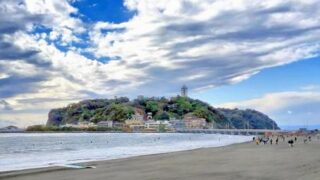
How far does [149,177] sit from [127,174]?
2.27 m

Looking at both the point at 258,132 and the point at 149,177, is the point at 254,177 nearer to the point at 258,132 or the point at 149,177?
the point at 149,177

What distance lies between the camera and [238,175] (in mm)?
21922

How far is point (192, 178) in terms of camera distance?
21328mm

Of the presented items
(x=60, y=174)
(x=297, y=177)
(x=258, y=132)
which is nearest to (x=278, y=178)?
(x=297, y=177)

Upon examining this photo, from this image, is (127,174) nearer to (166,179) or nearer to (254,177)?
(166,179)

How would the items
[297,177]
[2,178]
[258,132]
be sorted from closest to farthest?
[297,177]
[2,178]
[258,132]

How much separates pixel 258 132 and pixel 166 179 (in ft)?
560

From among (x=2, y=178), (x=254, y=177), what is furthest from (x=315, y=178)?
(x=2, y=178)

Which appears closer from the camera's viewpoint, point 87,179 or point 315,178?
point 315,178

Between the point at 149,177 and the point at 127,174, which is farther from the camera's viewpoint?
the point at 127,174

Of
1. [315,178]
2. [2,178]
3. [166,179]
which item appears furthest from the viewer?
[2,178]

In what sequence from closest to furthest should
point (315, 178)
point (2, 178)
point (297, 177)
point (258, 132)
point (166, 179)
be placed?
1. point (315, 178)
2. point (297, 177)
3. point (166, 179)
4. point (2, 178)
5. point (258, 132)

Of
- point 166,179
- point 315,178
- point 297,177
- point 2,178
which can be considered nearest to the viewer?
point 315,178

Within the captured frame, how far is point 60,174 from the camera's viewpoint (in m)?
24.8
